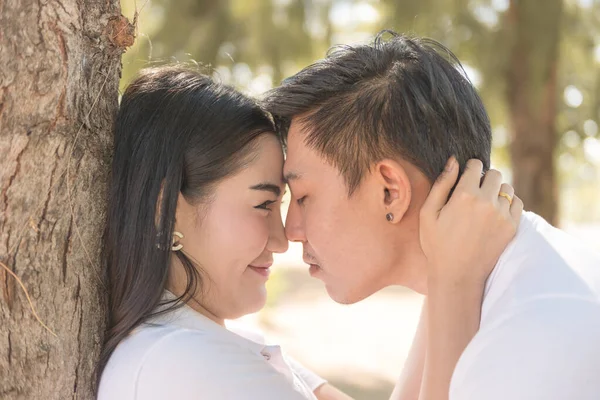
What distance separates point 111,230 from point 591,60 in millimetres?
6287

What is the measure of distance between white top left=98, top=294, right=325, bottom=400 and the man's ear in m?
0.56

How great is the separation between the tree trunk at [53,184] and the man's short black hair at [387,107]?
592 mm

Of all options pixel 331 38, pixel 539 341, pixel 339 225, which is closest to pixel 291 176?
pixel 339 225

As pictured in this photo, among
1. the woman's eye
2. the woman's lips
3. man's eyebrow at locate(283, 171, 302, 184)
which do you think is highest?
man's eyebrow at locate(283, 171, 302, 184)

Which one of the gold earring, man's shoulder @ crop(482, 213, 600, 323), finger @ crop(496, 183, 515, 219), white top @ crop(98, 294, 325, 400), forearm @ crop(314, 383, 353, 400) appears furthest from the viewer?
forearm @ crop(314, 383, 353, 400)

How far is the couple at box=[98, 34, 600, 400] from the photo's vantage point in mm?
1939

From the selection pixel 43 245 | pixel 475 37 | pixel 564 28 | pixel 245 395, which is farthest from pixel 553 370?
pixel 564 28

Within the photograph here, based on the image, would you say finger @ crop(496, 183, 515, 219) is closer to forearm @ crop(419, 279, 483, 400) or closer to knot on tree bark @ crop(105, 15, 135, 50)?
forearm @ crop(419, 279, 483, 400)

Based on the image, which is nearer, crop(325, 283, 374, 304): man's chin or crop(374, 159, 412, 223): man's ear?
crop(374, 159, 412, 223): man's ear

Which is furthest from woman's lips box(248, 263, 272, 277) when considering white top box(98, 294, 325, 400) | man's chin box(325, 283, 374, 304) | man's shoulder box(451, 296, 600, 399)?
man's shoulder box(451, 296, 600, 399)

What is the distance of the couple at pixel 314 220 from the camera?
76.4 inches

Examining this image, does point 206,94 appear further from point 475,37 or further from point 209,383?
point 475,37

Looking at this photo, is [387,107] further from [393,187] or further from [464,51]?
[464,51]

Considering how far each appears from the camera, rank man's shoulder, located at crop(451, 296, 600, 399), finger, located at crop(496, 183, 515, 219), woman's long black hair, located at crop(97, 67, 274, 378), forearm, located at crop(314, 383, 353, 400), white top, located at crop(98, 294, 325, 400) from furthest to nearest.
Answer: forearm, located at crop(314, 383, 353, 400)
woman's long black hair, located at crop(97, 67, 274, 378)
finger, located at crop(496, 183, 515, 219)
white top, located at crop(98, 294, 325, 400)
man's shoulder, located at crop(451, 296, 600, 399)
